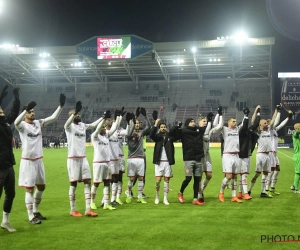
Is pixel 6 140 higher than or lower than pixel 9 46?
lower

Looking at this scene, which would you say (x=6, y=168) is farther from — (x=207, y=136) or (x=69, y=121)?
(x=207, y=136)

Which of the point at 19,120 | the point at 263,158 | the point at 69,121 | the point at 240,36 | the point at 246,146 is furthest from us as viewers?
the point at 240,36

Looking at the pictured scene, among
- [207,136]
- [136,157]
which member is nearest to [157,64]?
[207,136]

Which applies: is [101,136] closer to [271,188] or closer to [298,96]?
[271,188]

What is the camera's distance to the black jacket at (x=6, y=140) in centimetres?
808

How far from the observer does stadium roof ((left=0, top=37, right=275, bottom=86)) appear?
48531 millimetres

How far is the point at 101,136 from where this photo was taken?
10.9 m

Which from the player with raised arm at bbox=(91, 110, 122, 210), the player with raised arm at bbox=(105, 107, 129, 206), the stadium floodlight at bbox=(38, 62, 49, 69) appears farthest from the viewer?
the stadium floodlight at bbox=(38, 62, 49, 69)

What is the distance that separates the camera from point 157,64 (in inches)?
2169

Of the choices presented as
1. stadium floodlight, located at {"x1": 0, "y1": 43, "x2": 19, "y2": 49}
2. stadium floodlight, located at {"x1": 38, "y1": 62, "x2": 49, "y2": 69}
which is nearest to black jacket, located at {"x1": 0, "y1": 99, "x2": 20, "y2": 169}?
stadium floodlight, located at {"x1": 0, "y1": 43, "x2": 19, "y2": 49}

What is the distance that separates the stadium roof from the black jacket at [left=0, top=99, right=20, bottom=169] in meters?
40.6

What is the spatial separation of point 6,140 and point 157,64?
47791 millimetres

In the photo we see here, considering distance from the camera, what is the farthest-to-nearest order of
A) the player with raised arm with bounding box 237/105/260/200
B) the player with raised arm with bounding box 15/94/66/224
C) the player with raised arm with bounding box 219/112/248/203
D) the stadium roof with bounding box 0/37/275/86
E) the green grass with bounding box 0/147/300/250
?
1. the stadium roof with bounding box 0/37/275/86
2. the player with raised arm with bounding box 237/105/260/200
3. the player with raised arm with bounding box 219/112/248/203
4. the player with raised arm with bounding box 15/94/66/224
5. the green grass with bounding box 0/147/300/250

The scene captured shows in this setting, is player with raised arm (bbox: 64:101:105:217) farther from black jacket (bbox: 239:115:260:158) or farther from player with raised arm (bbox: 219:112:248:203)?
black jacket (bbox: 239:115:260:158)
